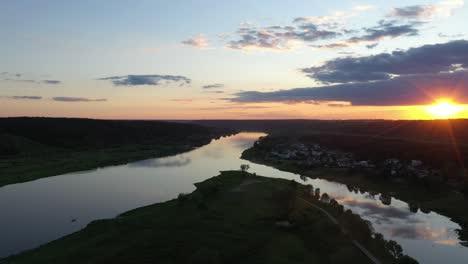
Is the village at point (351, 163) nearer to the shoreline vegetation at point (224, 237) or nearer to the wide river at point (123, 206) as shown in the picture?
the wide river at point (123, 206)

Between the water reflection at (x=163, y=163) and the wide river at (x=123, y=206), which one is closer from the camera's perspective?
the wide river at (x=123, y=206)

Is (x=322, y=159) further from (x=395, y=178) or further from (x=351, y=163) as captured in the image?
(x=395, y=178)

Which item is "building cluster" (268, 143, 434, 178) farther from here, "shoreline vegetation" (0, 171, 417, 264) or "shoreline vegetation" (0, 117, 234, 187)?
"shoreline vegetation" (0, 117, 234, 187)

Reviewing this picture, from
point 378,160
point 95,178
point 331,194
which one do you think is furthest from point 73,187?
point 378,160

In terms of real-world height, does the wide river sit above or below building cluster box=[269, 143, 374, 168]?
below

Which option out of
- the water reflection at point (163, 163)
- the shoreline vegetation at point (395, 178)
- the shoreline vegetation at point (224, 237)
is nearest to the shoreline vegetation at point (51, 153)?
the water reflection at point (163, 163)

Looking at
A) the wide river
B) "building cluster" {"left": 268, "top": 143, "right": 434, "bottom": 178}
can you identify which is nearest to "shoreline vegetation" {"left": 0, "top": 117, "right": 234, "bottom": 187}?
the wide river

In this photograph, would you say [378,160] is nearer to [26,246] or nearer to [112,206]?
[112,206]
